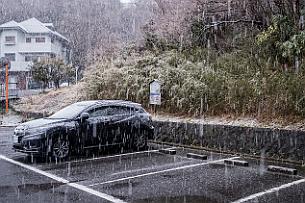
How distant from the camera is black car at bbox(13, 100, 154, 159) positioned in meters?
9.38

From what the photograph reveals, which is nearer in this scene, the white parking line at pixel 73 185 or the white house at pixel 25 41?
the white parking line at pixel 73 185

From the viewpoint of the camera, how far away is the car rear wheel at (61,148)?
9.55 metres

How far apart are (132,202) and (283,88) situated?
6.53 meters

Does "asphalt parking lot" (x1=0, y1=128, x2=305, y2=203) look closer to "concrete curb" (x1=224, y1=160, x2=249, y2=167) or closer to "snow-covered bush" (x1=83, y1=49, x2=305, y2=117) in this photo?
"concrete curb" (x1=224, y1=160, x2=249, y2=167)

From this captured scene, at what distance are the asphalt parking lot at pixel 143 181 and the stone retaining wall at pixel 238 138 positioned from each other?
21.1 inches

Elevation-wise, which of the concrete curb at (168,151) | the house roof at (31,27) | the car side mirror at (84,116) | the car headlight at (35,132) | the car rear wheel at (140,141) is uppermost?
the house roof at (31,27)

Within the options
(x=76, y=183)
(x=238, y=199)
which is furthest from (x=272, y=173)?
(x=76, y=183)

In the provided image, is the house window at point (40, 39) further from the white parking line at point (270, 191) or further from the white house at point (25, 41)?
the white parking line at point (270, 191)

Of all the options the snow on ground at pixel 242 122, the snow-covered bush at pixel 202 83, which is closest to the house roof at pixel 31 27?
the snow-covered bush at pixel 202 83

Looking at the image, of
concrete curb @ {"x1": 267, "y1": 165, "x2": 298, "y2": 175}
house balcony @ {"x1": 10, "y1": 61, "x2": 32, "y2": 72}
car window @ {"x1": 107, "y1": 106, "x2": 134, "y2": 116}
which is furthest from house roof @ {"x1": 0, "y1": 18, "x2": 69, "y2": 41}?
concrete curb @ {"x1": 267, "y1": 165, "x2": 298, "y2": 175}

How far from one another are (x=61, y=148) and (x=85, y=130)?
2.63 feet

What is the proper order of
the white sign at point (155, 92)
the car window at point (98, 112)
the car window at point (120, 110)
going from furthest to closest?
the white sign at point (155, 92)
the car window at point (120, 110)
the car window at point (98, 112)

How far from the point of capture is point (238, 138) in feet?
35.3

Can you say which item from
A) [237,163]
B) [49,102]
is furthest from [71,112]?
[49,102]
